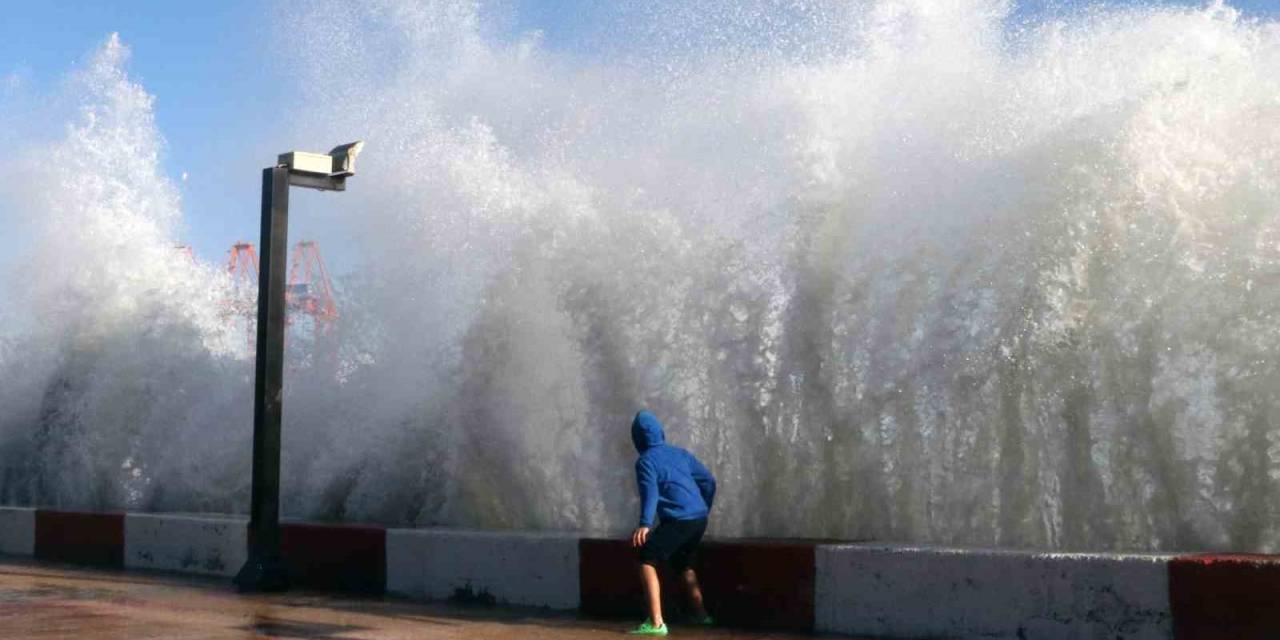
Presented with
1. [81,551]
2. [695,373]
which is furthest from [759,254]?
[81,551]

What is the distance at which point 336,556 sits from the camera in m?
8.86

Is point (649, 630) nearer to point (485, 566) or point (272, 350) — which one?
point (485, 566)

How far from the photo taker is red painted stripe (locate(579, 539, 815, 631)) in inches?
261

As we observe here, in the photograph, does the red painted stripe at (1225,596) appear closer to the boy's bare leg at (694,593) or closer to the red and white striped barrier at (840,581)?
the red and white striped barrier at (840,581)

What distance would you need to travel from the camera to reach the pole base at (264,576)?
874 centimetres

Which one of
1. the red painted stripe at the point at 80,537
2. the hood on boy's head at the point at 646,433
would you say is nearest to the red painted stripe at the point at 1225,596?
the hood on boy's head at the point at 646,433

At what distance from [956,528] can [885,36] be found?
3.52m

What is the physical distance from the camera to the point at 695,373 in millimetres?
8484

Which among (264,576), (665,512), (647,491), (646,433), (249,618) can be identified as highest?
(646,433)

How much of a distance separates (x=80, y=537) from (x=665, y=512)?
6.42 m

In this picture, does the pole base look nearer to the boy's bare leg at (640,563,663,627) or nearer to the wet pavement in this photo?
the wet pavement

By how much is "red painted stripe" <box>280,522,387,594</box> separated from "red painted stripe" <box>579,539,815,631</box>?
1.75m

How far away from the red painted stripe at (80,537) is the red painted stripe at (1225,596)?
26.3ft

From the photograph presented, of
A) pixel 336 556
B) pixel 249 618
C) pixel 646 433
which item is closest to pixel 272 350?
pixel 336 556
